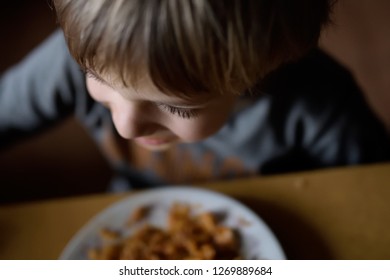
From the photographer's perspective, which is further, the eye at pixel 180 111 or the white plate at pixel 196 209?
the white plate at pixel 196 209

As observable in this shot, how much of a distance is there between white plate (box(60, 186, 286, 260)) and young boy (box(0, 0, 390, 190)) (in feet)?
0.21

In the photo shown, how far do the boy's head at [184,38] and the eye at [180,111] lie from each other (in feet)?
0.11

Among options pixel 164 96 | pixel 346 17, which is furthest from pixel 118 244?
pixel 346 17

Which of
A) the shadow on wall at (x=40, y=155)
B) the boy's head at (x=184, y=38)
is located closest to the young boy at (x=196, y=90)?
the boy's head at (x=184, y=38)

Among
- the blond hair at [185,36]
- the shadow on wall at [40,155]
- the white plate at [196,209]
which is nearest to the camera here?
the blond hair at [185,36]

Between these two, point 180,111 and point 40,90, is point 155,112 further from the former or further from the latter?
point 40,90

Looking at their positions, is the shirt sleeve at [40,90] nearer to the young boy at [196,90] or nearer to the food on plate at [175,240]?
the young boy at [196,90]

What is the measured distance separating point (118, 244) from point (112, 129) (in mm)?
157

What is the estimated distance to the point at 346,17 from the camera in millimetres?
583

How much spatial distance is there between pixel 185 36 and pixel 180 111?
90 mm

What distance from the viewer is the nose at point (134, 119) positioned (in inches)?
13.0

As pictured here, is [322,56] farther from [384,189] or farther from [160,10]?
[160,10]

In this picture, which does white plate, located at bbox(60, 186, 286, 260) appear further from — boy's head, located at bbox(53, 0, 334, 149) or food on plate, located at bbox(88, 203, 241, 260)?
boy's head, located at bbox(53, 0, 334, 149)
